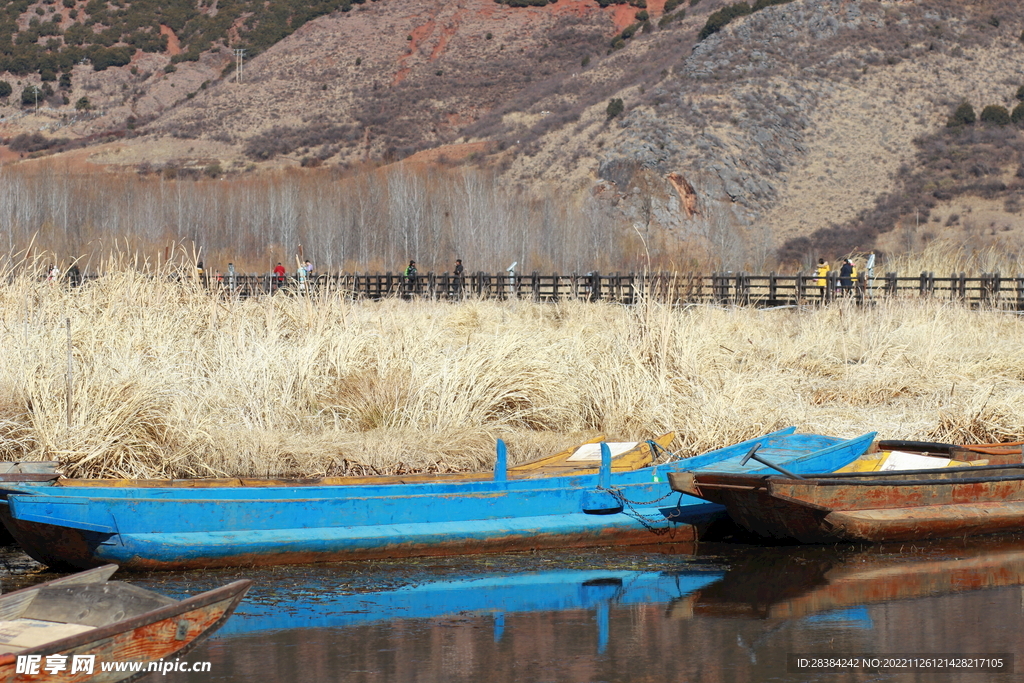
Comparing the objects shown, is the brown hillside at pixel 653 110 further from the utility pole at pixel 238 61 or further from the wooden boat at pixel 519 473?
the wooden boat at pixel 519 473

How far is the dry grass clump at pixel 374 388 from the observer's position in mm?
10203

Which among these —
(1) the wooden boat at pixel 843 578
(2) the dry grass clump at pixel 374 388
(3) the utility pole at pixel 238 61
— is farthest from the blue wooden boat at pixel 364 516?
(3) the utility pole at pixel 238 61

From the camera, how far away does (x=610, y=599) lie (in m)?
7.77

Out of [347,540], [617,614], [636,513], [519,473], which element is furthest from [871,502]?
[347,540]

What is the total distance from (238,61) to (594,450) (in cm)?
8584

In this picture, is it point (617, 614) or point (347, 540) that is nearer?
point (617, 614)

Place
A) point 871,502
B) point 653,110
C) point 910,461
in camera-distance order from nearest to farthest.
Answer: point 871,502, point 910,461, point 653,110

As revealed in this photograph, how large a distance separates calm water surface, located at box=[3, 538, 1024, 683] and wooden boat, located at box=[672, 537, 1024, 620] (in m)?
0.02

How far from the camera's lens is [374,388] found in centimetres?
1227

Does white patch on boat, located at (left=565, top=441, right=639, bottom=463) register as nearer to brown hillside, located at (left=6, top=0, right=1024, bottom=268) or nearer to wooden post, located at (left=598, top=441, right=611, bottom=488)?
wooden post, located at (left=598, top=441, right=611, bottom=488)

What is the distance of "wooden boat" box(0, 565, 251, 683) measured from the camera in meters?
4.74

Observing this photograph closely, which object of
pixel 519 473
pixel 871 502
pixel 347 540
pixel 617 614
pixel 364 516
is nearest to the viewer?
pixel 617 614

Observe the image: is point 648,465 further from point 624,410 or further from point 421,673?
point 421,673

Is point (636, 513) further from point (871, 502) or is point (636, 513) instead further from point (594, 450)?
point (871, 502)
